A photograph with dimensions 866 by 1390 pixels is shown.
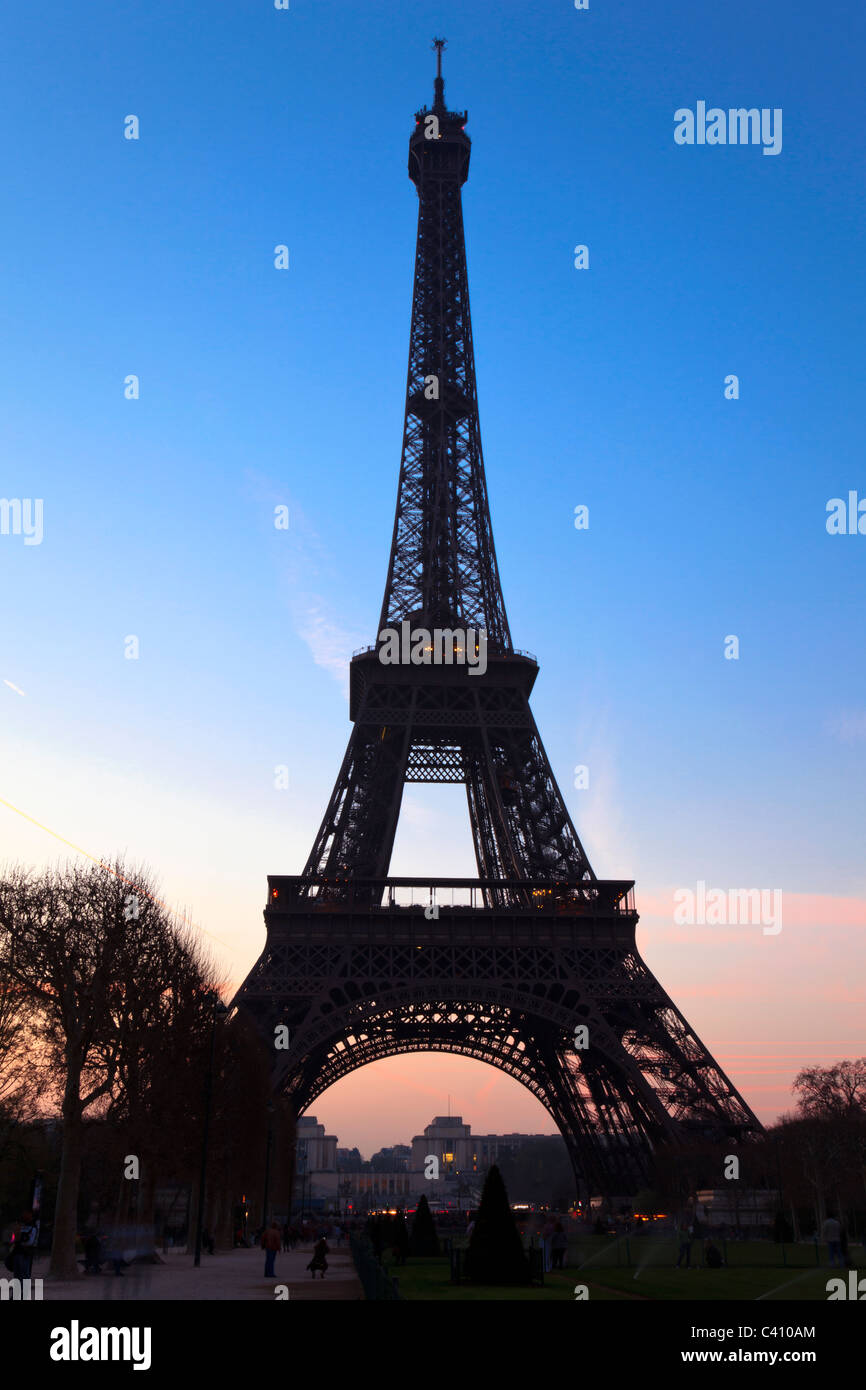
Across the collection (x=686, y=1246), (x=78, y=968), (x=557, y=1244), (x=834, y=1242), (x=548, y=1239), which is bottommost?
(x=686, y=1246)

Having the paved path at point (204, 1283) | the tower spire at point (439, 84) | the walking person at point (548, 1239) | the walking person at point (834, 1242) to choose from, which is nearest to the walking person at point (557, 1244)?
the walking person at point (548, 1239)

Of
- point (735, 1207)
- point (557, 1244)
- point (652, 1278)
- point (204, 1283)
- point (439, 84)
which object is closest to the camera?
point (204, 1283)

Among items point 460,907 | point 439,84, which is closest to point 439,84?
point 439,84

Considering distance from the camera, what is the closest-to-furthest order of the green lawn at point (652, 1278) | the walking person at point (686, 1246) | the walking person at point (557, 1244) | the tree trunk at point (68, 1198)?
the green lawn at point (652, 1278)
the tree trunk at point (68, 1198)
the walking person at point (557, 1244)
the walking person at point (686, 1246)

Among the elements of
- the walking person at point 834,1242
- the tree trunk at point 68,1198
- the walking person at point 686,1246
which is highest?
the tree trunk at point 68,1198

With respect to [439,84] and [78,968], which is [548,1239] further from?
[439,84]

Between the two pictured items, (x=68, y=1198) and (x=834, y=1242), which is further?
(x=834, y=1242)

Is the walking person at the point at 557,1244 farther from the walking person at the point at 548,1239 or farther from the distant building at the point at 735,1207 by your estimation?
the distant building at the point at 735,1207
